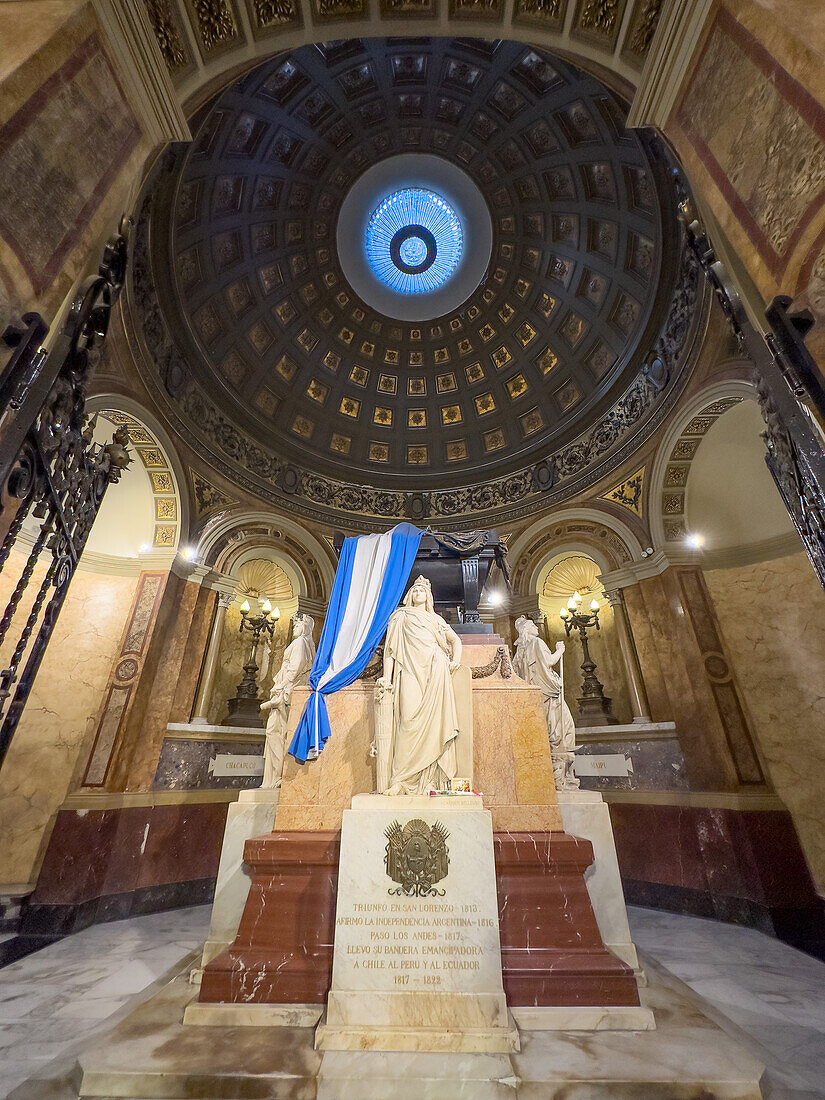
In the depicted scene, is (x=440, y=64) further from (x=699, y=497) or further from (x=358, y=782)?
(x=358, y=782)

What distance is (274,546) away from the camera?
11914 millimetres

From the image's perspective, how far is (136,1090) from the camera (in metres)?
2.57

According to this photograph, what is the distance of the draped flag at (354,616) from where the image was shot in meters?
4.69

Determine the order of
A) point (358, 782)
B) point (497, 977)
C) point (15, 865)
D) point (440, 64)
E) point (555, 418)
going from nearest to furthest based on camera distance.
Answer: point (497, 977) < point (358, 782) < point (15, 865) < point (440, 64) < point (555, 418)

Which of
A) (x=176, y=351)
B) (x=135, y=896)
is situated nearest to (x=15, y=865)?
(x=135, y=896)

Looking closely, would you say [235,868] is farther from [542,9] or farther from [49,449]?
[542,9]

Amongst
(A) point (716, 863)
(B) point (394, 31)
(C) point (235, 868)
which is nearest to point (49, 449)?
(C) point (235, 868)

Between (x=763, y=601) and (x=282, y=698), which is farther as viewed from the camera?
(x=763, y=601)

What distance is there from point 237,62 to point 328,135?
28.9 ft

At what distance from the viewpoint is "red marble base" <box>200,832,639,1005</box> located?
11.1 ft

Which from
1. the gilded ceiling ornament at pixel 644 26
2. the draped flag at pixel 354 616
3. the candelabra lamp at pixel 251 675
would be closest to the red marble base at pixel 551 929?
the draped flag at pixel 354 616

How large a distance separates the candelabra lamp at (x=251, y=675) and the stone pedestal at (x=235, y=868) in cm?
535

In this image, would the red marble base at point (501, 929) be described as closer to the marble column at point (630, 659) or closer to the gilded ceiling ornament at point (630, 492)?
the marble column at point (630, 659)

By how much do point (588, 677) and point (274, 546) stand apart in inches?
320
